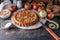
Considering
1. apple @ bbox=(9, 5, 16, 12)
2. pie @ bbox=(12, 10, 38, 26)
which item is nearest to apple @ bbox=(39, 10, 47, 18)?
pie @ bbox=(12, 10, 38, 26)

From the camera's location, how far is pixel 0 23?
3.34 feet

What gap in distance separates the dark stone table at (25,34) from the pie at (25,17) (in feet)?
0.15

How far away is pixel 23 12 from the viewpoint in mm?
1049

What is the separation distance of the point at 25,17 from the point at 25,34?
0.12 metres

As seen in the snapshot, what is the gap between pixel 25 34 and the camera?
949mm

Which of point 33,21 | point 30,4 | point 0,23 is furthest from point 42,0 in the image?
point 0,23

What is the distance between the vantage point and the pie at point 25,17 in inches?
38.5

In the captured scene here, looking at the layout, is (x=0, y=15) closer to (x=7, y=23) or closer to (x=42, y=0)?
(x=7, y=23)

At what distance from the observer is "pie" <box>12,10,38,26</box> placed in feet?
3.21

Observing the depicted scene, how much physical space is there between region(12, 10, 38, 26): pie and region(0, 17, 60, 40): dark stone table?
0.04 meters

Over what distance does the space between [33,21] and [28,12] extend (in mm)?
93

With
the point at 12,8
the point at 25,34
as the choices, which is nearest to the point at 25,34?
the point at 25,34

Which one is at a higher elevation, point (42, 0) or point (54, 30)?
point (42, 0)

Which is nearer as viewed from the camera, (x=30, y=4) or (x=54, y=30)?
(x=54, y=30)
